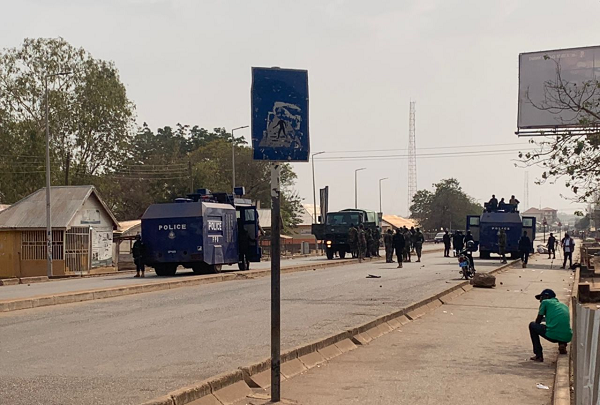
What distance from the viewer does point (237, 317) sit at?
51.1ft

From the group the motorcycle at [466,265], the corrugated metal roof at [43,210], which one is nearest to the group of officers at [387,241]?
the motorcycle at [466,265]

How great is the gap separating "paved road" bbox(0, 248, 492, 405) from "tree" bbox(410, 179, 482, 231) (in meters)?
119

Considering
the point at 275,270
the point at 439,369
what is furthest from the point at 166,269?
the point at 275,270

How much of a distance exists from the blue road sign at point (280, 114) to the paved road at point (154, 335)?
108 inches

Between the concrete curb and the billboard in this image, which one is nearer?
the concrete curb

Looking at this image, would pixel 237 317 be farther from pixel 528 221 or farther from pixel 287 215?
pixel 287 215

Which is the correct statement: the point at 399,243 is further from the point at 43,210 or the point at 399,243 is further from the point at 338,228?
the point at 43,210

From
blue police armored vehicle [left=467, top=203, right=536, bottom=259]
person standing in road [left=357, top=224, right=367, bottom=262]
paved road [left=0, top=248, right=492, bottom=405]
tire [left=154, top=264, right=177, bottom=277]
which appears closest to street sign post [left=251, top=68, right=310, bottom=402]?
paved road [left=0, top=248, right=492, bottom=405]

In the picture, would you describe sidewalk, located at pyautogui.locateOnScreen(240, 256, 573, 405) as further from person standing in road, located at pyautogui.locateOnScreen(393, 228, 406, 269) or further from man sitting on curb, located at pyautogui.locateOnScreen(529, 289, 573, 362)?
person standing in road, located at pyautogui.locateOnScreen(393, 228, 406, 269)

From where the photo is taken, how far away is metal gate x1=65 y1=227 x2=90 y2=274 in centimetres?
4284

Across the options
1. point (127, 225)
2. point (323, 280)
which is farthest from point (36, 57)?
point (323, 280)

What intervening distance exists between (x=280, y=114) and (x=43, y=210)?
38157 millimetres

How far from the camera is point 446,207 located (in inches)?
5546

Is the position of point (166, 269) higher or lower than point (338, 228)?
lower
